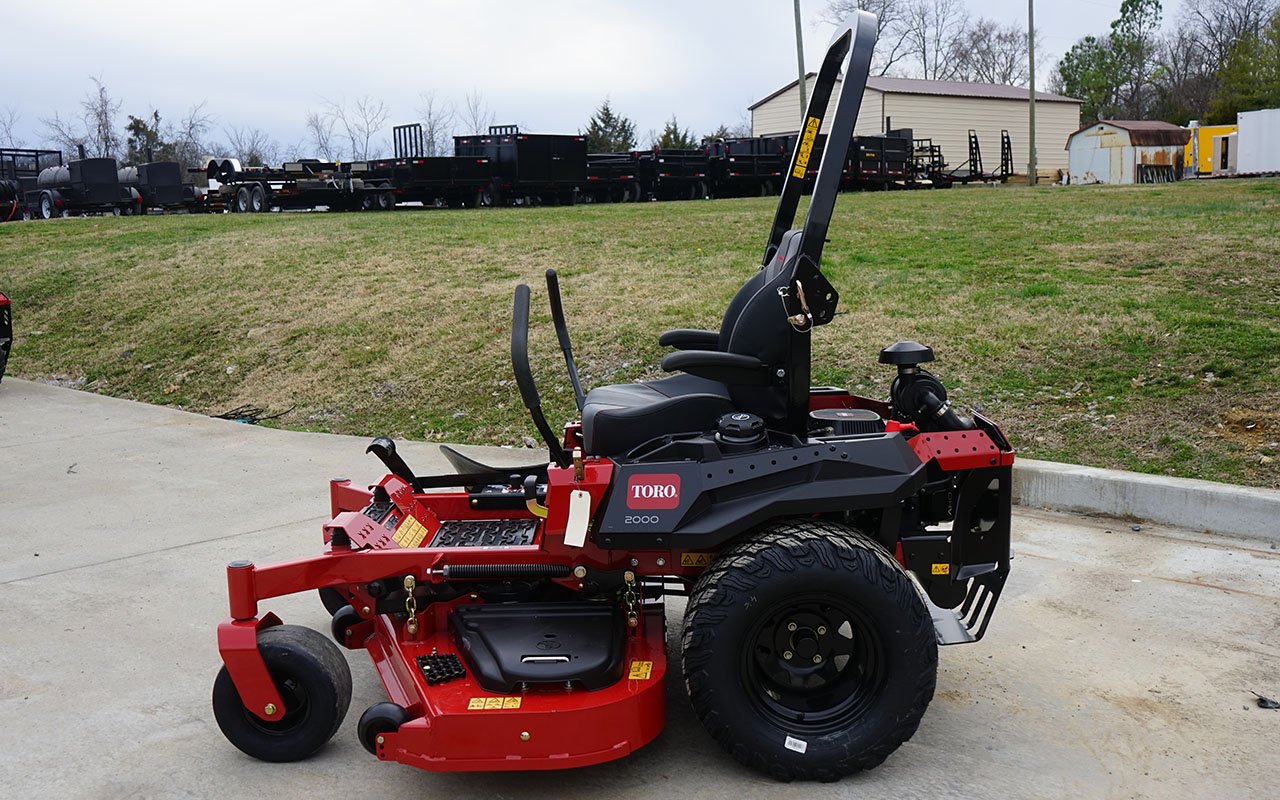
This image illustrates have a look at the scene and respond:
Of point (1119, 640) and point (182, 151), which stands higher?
point (182, 151)

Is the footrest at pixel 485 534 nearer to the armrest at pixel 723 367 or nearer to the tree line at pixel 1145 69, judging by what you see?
the armrest at pixel 723 367

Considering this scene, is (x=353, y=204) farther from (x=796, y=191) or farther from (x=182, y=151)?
(x=182, y=151)

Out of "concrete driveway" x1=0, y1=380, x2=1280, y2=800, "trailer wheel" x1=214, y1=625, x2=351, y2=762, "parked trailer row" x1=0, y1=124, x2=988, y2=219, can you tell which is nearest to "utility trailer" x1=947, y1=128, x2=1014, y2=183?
"parked trailer row" x1=0, y1=124, x2=988, y2=219

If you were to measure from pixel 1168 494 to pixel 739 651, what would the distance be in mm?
3563

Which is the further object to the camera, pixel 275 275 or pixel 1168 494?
pixel 275 275

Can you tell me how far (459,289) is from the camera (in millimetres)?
12281

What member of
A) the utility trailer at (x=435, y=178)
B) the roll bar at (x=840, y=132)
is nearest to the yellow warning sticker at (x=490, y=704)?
the roll bar at (x=840, y=132)

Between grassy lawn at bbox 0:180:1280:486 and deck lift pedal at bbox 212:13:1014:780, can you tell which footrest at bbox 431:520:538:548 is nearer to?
deck lift pedal at bbox 212:13:1014:780

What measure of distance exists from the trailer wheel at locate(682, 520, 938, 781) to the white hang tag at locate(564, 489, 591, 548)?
40 centimetres

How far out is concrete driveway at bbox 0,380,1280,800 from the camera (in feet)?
11.6

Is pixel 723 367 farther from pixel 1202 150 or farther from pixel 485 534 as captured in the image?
pixel 1202 150

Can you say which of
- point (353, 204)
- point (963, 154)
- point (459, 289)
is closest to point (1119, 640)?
point (459, 289)

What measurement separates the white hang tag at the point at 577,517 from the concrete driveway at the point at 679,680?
74cm

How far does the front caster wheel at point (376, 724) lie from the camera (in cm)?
338
